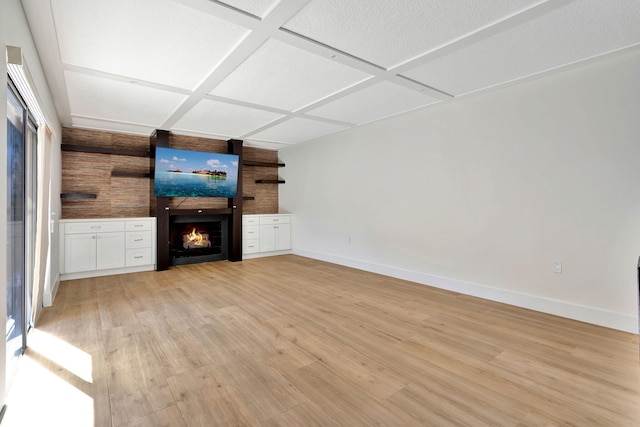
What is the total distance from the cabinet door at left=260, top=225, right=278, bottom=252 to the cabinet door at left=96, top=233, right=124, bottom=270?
246 cm

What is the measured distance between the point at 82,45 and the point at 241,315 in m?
2.65

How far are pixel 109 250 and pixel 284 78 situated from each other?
12.7 feet

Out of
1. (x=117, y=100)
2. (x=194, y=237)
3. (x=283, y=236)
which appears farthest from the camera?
(x=283, y=236)

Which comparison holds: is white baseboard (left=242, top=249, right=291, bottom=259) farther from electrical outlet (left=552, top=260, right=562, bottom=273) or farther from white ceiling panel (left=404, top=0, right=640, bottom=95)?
electrical outlet (left=552, top=260, right=562, bottom=273)

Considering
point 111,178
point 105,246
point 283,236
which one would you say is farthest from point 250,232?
point 111,178

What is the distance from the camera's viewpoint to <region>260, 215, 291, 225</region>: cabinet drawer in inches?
253

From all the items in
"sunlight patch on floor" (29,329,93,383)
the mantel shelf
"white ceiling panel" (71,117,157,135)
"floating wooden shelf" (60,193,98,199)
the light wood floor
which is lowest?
"sunlight patch on floor" (29,329,93,383)

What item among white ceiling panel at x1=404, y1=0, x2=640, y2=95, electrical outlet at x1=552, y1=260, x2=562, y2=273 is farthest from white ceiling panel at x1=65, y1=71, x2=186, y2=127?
electrical outlet at x1=552, y1=260, x2=562, y2=273

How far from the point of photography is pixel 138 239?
5.03m

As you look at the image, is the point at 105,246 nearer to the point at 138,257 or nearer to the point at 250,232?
the point at 138,257

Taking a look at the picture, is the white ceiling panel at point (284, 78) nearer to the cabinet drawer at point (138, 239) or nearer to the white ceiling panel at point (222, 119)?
the white ceiling panel at point (222, 119)

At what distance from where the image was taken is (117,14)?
6.55ft

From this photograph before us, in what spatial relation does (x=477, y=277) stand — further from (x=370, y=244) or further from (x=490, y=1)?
(x=490, y=1)

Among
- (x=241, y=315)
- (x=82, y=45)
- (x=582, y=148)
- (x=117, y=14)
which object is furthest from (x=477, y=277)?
(x=82, y=45)
